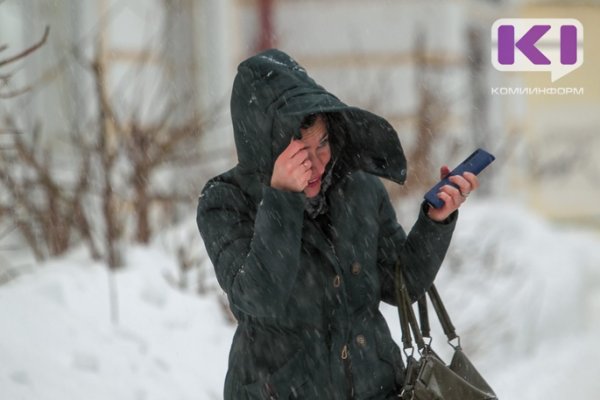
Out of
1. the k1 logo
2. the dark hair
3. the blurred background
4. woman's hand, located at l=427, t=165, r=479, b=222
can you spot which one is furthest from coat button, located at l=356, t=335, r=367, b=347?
the k1 logo

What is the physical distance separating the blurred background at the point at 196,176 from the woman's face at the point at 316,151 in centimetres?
104

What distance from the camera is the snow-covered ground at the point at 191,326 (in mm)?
4754

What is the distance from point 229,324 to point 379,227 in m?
3.24

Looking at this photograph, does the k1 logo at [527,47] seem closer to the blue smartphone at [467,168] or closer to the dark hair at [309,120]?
the blue smartphone at [467,168]

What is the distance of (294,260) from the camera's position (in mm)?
2641

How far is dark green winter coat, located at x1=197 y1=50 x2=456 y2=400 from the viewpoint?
8.68 ft

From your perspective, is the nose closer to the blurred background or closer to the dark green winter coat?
the dark green winter coat

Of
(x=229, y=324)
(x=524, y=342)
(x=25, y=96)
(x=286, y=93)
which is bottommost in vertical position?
(x=524, y=342)

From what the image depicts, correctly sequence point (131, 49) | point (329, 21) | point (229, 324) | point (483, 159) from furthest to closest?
point (329, 21) → point (131, 49) → point (229, 324) → point (483, 159)

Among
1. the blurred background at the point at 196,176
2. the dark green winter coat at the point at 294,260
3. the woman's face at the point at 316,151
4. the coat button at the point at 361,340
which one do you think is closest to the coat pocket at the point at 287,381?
the dark green winter coat at the point at 294,260

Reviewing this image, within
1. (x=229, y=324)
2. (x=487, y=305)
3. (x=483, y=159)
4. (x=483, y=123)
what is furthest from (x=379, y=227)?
(x=483, y=123)

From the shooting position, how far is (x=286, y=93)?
2748mm

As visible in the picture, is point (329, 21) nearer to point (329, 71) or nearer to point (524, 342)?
point (329, 71)

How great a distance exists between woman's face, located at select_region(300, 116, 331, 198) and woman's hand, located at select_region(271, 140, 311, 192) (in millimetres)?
144
